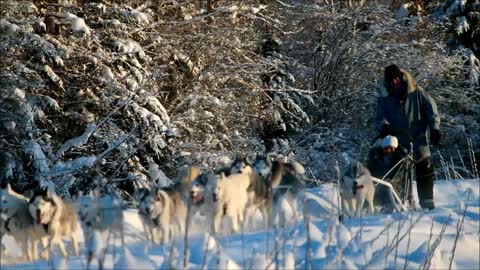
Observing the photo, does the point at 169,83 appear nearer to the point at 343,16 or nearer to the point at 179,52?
Result: the point at 179,52

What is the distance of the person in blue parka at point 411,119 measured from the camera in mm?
7445

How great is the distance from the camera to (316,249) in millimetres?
5230

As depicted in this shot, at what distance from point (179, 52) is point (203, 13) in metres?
1.18

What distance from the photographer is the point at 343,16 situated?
19.6m

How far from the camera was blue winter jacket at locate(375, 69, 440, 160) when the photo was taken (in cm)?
747

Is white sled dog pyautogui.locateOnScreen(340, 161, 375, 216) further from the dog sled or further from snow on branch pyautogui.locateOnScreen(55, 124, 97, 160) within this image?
snow on branch pyautogui.locateOnScreen(55, 124, 97, 160)

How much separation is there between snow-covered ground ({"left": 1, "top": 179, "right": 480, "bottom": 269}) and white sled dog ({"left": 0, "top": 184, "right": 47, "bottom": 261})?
7.2 inches

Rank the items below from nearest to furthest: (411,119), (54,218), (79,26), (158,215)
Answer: (54,218), (158,215), (411,119), (79,26)

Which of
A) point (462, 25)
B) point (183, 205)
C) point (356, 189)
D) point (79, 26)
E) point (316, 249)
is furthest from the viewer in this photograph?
point (462, 25)

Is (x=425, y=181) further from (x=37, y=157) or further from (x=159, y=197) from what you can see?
(x=37, y=157)

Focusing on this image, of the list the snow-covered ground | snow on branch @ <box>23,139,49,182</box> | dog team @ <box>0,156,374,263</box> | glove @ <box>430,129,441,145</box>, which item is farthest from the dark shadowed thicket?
the snow-covered ground

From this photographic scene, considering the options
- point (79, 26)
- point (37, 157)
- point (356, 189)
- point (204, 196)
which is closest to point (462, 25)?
point (79, 26)

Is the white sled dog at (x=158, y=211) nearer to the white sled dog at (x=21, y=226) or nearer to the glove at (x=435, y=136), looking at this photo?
the white sled dog at (x=21, y=226)

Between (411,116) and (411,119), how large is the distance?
0.03 metres
